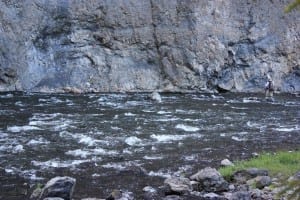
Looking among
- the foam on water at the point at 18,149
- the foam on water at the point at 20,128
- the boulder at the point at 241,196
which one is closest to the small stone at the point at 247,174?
the boulder at the point at 241,196

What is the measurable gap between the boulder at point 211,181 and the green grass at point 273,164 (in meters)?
0.74

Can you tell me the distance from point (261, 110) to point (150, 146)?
13614mm

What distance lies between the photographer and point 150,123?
23625 mm

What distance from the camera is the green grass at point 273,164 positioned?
13617 mm

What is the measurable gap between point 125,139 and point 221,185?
7.54 meters

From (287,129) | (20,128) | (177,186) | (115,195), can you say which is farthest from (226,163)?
(20,128)

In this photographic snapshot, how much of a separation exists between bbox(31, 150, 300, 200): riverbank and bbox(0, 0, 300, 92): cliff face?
102 ft

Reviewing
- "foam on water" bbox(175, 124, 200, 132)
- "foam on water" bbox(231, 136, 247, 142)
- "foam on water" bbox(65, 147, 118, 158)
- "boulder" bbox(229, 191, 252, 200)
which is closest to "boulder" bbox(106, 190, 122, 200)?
"boulder" bbox(229, 191, 252, 200)

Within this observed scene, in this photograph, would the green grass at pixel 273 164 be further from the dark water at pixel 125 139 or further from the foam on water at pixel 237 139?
the foam on water at pixel 237 139

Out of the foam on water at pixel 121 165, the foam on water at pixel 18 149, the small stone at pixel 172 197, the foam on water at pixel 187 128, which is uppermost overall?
the foam on water at pixel 187 128

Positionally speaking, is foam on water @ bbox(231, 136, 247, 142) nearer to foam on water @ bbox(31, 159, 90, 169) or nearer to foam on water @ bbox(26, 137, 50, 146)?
foam on water @ bbox(31, 159, 90, 169)

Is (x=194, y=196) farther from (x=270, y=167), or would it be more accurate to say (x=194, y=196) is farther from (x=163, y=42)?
(x=163, y=42)

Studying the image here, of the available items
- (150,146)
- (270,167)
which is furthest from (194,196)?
(150,146)

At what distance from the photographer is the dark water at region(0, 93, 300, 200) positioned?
13656mm
